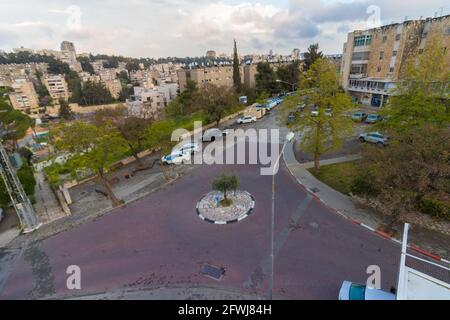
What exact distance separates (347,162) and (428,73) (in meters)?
7.61

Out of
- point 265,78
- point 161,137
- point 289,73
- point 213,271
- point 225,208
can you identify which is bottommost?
point 213,271

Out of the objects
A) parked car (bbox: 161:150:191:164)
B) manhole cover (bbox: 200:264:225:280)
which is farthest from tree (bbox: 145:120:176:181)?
manhole cover (bbox: 200:264:225:280)

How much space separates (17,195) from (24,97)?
9094 cm

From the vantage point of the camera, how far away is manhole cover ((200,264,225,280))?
912 centimetres

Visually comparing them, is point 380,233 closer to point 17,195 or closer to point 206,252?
point 206,252

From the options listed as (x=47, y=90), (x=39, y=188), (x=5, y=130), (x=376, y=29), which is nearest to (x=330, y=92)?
(x=39, y=188)

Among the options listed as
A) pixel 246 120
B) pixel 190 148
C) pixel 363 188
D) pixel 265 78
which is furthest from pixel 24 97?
pixel 363 188

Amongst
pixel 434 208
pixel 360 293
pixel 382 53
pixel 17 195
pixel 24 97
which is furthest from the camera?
pixel 24 97

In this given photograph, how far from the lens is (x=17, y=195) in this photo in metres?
13.9

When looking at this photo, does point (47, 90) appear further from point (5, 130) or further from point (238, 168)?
point (238, 168)

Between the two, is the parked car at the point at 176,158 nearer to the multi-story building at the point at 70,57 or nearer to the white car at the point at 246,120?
the white car at the point at 246,120

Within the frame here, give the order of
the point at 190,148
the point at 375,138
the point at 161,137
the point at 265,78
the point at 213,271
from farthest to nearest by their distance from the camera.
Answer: the point at 265,78 → the point at 190,148 → the point at 375,138 → the point at 161,137 → the point at 213,271

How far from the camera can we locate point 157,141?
18.8 metres

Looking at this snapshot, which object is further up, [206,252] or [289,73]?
[289,73]
